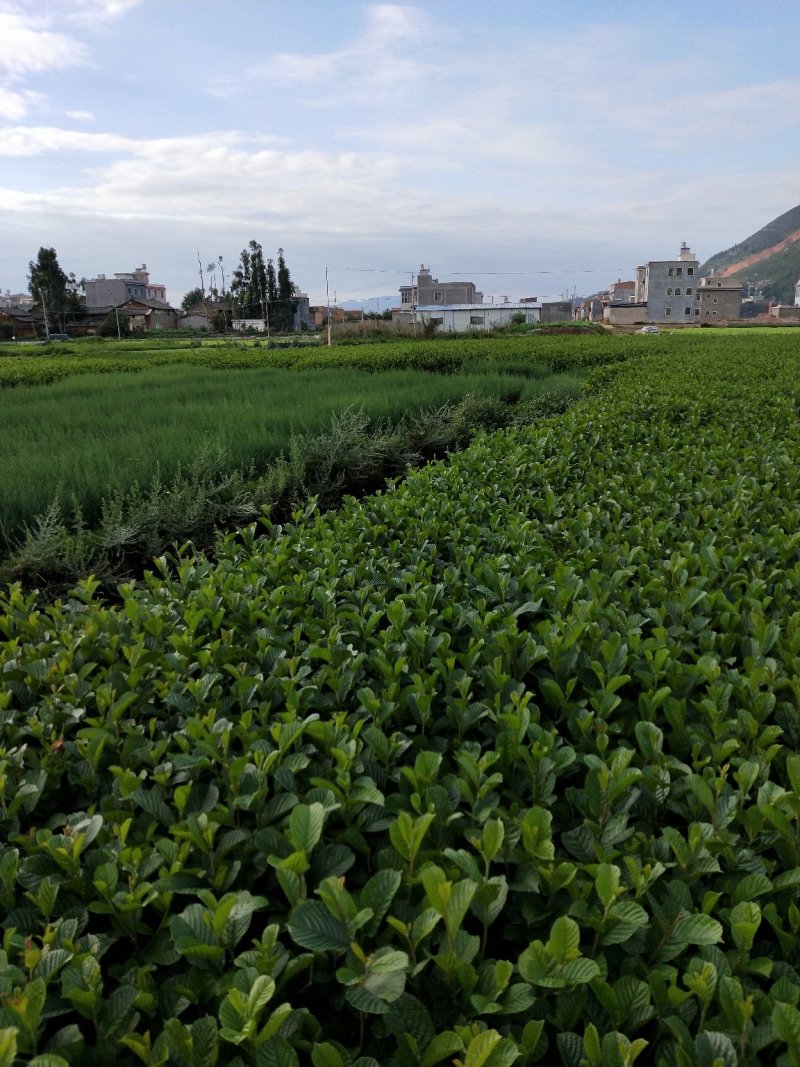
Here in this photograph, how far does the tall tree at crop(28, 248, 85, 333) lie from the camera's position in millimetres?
59781

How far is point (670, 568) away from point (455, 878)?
5.10ft

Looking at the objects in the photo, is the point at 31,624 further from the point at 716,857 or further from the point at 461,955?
the point at 716,857

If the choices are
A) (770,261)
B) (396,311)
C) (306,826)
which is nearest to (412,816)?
(306,826)

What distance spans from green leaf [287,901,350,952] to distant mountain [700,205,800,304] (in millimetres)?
135491

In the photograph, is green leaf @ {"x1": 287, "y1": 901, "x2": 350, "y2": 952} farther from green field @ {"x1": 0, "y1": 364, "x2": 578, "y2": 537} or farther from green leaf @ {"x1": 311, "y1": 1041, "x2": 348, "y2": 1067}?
green field @ {"x1": 0, "y1": 364, "x2": 578, "y2": 537}

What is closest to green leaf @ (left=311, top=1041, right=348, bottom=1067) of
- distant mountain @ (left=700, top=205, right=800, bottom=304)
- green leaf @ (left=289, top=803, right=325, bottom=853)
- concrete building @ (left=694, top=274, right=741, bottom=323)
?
green leaf @ (left=289, top=803, right=325, bottom=853)

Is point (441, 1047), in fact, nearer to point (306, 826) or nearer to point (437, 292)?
point (306, 826)

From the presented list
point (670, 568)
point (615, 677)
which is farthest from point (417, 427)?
point (615, 677)

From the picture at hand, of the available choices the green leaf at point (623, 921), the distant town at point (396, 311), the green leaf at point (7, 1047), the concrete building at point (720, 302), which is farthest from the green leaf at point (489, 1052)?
the concrete building at point (720, 302)

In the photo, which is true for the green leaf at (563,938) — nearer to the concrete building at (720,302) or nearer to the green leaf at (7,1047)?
the green leaf at (7,1047)

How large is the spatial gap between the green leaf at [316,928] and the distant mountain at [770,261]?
135m

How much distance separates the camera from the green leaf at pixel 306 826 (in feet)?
3.60

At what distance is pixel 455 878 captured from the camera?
1.12 meters

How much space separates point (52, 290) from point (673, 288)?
58088mm
